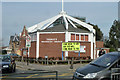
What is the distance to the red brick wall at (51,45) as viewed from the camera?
27.9 meters

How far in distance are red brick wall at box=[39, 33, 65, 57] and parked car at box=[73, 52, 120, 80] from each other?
19537mm

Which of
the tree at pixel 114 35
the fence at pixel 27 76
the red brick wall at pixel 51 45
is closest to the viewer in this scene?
the fence at pixel 27 76

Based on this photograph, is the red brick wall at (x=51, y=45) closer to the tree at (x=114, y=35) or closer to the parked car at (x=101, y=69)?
the parked car at (x=101, y=69)

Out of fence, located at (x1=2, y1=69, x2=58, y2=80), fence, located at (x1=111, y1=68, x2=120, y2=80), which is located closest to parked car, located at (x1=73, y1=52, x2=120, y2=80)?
fence, located at (x1=111, y1=68, x2=120, y2=80)

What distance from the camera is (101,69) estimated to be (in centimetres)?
746

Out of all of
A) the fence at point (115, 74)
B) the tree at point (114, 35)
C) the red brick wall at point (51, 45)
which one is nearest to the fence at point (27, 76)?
the fence at point (115, 74)

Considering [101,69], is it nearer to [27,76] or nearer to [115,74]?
[115,74]

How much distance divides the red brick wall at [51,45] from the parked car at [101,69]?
1954cm

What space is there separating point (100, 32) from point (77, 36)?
44.4 m

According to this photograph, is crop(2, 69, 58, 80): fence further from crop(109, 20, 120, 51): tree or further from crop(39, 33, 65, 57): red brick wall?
crop(109, 20, 120, 51): tree

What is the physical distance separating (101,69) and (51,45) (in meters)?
20.7

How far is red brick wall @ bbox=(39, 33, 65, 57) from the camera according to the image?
91.6 ft

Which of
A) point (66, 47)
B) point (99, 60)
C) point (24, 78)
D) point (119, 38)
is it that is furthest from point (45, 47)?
point (119, 38)

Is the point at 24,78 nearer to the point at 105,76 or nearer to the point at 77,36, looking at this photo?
the point at 105,76
